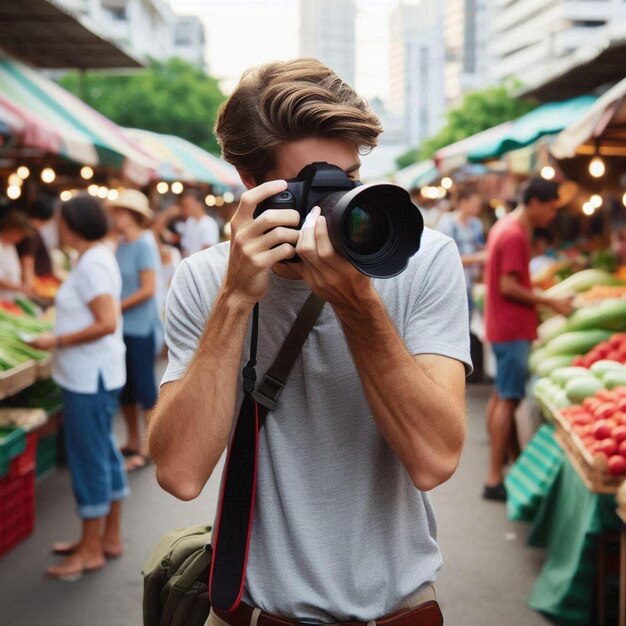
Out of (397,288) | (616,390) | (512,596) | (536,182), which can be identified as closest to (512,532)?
(512,596)

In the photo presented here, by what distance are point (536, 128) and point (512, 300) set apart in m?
2.52

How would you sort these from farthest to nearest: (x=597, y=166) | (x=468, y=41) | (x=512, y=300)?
(x=468, y=41) → (x=597, y=166) → (x=512, y=300)

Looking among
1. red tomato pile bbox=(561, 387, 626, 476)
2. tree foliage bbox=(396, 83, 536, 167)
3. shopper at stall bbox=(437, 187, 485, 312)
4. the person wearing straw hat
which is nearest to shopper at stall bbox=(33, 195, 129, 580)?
the person wearing straw hat

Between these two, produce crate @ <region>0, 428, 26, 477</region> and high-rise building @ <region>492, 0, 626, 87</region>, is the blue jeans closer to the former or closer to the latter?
produce crate @ <region>0, 428, 26, 477</region>

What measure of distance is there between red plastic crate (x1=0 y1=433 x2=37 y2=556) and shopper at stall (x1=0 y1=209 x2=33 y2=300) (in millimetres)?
2227

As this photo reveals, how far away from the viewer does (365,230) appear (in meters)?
1.38

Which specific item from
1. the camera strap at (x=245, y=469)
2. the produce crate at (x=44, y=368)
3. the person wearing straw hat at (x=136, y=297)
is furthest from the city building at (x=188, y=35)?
the camera strap at (x=245, y=469)

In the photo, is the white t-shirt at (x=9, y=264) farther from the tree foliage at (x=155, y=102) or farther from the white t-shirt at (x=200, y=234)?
the tree foliage at (x=155, y=102)

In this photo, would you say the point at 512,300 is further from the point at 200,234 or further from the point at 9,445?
the point at 200,234

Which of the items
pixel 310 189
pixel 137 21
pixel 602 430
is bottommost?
pixel 602 430

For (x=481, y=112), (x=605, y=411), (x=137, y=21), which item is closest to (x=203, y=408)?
(x=605, y=411)

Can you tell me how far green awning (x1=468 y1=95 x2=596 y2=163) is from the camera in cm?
735

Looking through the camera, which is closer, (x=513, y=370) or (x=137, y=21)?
(x=513, y=370)

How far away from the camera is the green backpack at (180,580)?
1.83 m
